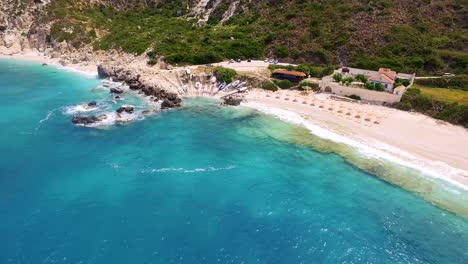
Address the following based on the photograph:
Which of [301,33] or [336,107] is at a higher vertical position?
[301,33]

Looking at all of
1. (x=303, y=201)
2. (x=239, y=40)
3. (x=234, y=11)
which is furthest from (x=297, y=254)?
(x=234, y=11)

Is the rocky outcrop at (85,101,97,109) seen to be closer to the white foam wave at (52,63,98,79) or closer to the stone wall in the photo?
the white foam wave at (52,63,98,79)

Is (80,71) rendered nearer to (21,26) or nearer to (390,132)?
(21,26)

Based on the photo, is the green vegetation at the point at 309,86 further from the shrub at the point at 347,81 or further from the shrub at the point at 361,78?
the shrub at the point at 361,78

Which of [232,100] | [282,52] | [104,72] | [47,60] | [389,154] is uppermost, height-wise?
[282,52]

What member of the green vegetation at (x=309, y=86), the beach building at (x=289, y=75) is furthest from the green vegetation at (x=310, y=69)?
the green vegetation at (x=309, y=86)

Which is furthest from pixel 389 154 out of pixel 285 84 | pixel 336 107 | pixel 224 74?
pixel 224 74
